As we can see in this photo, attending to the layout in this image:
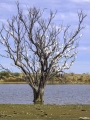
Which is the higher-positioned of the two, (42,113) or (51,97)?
(51,97)

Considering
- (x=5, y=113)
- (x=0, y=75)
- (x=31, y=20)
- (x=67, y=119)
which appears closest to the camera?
(x=67, y=119)

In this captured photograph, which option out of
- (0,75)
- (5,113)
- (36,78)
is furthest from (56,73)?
(0,75)

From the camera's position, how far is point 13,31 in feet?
83.3

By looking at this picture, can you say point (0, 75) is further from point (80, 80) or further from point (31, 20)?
point (31, 20)

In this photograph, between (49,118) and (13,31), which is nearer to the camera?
(49,118)

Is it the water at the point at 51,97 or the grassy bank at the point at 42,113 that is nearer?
the grassy bank at the point at 42,113

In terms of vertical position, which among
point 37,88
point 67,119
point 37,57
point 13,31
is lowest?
point 67,119

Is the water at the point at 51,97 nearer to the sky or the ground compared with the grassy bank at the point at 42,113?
nearer to the sky

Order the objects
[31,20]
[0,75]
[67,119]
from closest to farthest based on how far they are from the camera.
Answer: [67,119]
[31,20]
[0,75]

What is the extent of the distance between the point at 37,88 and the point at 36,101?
92 cm

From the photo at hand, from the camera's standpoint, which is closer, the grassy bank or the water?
the grassy bank

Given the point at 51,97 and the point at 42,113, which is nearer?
the point at 42,113

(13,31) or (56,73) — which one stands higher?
(13,31)

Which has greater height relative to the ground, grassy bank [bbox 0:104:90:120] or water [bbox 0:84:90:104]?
water [bbox 0:84:90:104]
